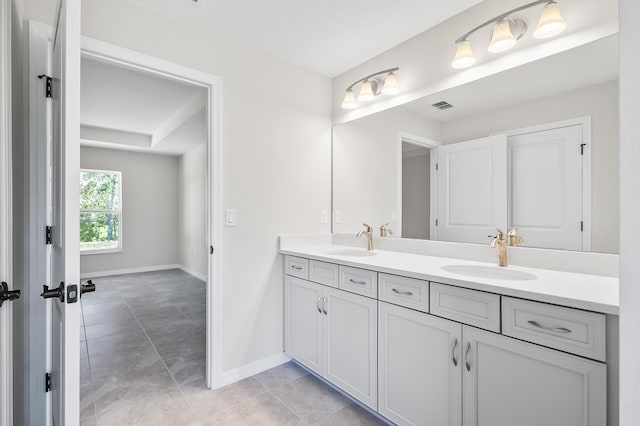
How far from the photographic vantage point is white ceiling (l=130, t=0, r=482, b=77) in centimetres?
182

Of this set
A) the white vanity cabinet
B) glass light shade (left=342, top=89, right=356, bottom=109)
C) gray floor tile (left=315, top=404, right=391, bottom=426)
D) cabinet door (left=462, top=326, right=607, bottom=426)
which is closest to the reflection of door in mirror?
cabinet door (left=462, top=326, right=607, bottom=426)

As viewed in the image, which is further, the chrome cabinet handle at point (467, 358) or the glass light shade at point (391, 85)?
the glass light shade at point (391, 85)

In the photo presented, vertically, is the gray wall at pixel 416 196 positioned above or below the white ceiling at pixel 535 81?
below

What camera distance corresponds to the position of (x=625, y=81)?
459 mm

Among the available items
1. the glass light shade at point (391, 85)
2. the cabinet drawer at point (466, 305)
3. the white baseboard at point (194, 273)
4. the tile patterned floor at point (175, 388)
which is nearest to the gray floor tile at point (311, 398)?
the tile patterned floor at point (175, 388)

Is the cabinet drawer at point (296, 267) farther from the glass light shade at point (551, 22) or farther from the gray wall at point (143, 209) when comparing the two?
the gray wall at point (143, 209)

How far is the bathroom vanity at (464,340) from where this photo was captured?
1047mm

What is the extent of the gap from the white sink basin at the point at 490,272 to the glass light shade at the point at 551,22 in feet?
3.80

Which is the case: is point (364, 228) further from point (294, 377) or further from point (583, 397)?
point (583, 397)

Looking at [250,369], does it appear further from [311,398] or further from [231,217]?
[231,217]

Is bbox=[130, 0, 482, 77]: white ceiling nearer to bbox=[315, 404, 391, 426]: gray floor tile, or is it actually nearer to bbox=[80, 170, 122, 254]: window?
bbox=[315, 404, 391, 426]: gray floor tile

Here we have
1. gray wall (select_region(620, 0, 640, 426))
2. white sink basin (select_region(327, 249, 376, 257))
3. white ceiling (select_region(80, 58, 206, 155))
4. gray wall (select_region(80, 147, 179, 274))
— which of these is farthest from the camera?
gray wall (select_region(80, 147, 179, 274))

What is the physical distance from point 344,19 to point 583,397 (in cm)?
220

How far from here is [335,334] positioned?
1978 mm
